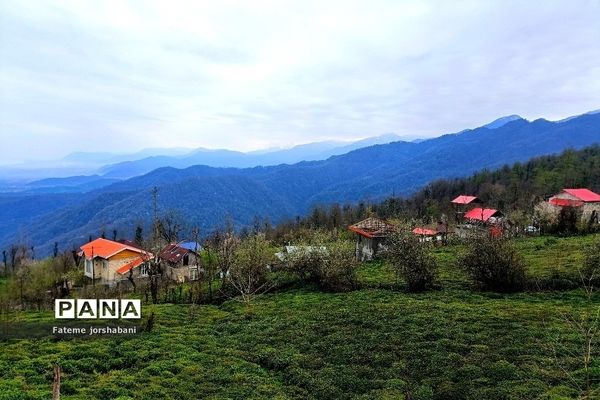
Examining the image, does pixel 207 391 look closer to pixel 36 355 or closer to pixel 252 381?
pixel 252 381

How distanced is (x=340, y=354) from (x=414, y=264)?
562 inches

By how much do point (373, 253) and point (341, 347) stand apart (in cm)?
2984

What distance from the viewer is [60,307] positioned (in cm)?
2980

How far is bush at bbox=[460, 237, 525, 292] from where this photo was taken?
1168 inches

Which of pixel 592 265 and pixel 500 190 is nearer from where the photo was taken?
pixel 592 265

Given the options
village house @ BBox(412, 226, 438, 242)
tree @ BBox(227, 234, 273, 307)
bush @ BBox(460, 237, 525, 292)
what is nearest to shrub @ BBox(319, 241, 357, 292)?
tree @ BBox(227, 234, 273, 307)

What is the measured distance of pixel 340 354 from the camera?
1956cm

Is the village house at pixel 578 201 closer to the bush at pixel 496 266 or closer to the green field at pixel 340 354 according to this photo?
the bush at pixel 496 266

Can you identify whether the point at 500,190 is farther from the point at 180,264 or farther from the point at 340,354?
the point at 340,354

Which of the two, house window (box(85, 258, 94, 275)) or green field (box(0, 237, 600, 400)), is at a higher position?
green field (box(0, 237, 600, 400))

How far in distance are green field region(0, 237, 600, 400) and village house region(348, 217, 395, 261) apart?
1901cm

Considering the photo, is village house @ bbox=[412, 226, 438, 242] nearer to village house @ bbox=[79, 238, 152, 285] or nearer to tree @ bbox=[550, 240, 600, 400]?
tree @ bbox=[550, 240, 600, 400]

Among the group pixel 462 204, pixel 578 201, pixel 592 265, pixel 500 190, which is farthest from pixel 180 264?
pixel 500 190

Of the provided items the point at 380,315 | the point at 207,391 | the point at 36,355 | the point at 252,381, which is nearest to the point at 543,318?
the point at 380,315
